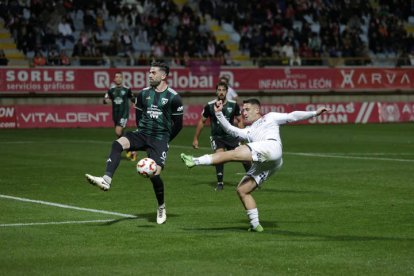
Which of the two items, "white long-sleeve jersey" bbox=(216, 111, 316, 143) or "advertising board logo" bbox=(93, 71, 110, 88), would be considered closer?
"white long-sleeve jersey" bbox=(216, 111, 316, 143)

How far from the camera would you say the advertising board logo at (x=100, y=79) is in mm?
45938

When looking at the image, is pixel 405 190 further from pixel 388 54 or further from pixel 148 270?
pixel 388 54

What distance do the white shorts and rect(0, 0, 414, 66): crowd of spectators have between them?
31794 mm

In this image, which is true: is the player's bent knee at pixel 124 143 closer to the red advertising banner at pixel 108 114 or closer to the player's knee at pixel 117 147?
the player's knee at pixel 117 147

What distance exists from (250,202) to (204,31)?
37153 millimetres

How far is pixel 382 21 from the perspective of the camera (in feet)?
179

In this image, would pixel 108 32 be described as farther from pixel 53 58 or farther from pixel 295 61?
pixel 295 61

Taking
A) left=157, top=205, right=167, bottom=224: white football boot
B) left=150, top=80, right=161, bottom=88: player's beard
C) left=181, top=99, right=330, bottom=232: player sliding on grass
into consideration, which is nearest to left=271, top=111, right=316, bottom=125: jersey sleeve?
left=181, top=99, right=330, bottom=232: player sliding on grass

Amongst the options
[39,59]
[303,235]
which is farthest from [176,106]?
[39,59]

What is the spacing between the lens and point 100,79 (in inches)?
1815

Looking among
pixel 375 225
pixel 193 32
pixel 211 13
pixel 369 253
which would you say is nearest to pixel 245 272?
pixel 369 253

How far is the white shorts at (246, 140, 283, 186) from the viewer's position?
13.5 m

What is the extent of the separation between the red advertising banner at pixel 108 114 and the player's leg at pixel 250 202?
3022 cm

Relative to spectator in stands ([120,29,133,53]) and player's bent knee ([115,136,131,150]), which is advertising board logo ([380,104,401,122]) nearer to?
spectator in stands ([120,29,133,53])
